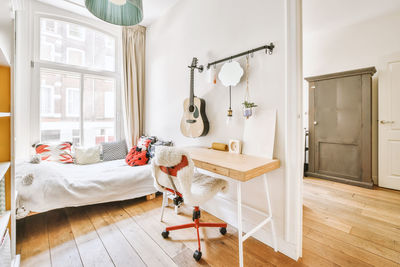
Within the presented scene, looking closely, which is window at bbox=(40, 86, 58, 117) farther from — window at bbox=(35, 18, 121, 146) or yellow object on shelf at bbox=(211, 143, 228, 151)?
yellow object on shelf at bbox=(211, 143, 228, 151)

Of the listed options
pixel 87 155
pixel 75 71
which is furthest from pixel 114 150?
pixel 75 71

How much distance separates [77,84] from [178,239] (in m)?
2.87

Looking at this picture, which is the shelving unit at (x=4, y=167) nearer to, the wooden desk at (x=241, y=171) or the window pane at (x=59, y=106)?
the wooden desk at (x=241, y=171)

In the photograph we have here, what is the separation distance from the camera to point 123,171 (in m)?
2.17

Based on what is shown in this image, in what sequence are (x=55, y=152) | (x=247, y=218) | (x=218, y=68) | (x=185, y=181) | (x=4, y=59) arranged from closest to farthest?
(x=4, y=59) < (x=185, y=181) < (x=247, y=218) < (x=218, y=68) < (x=55, y=152)

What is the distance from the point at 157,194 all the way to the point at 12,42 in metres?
2.05

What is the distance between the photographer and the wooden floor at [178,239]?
1.30 meters

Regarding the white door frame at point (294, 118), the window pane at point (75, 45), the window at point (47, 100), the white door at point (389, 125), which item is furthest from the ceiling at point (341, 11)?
the window at point (47, 100)

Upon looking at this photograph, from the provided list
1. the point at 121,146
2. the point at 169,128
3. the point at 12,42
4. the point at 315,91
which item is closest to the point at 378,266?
the point at 169,128

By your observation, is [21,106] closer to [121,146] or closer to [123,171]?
[121,146]

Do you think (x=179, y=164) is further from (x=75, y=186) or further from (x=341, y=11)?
Answer: (x=341, y=11)

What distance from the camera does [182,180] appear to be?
124 centimetres

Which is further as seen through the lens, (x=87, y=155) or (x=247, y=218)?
(x=87, y=155)

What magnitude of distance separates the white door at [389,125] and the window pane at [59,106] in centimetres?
482
